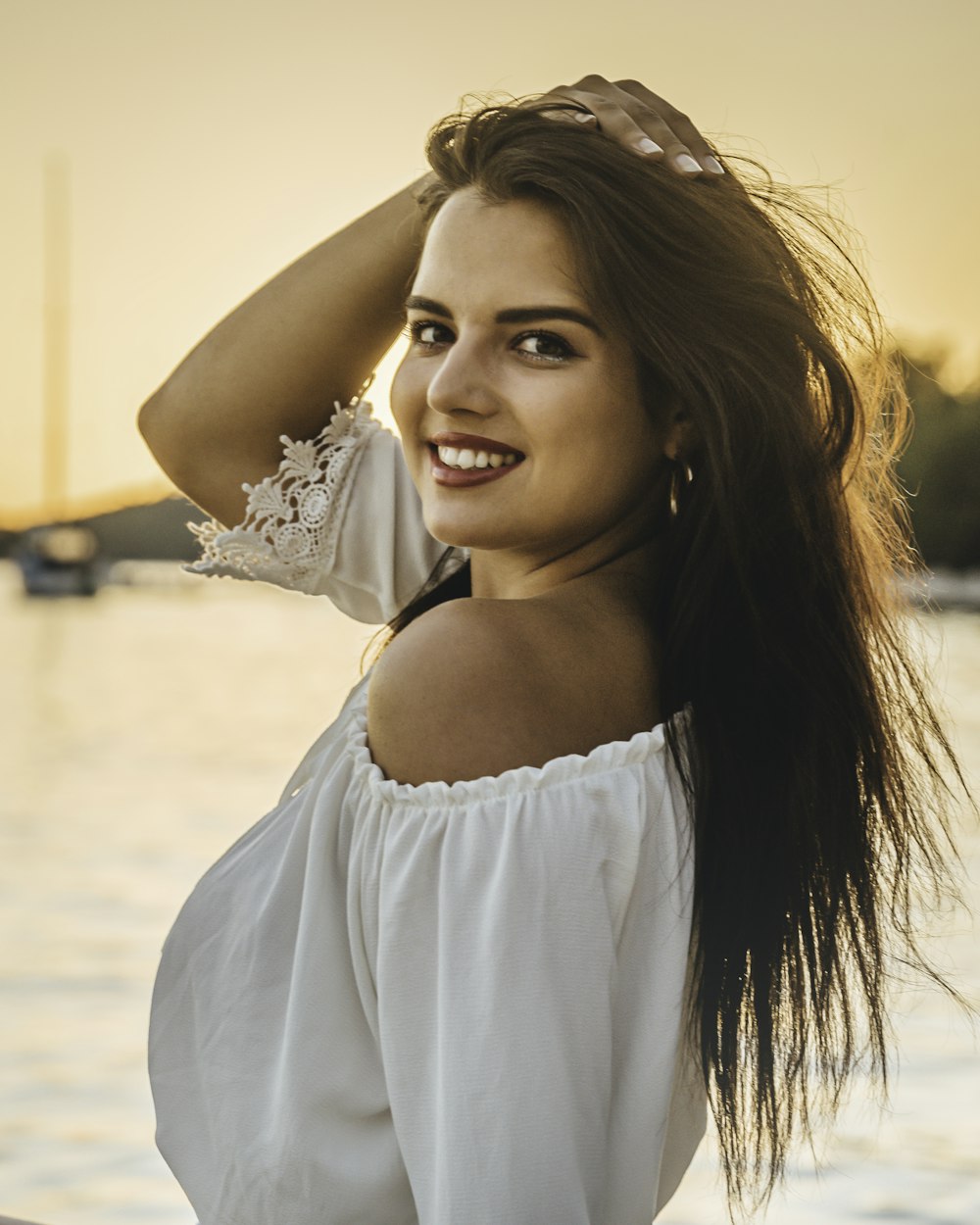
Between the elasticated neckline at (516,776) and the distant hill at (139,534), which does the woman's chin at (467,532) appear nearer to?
the elasticated neckline at (516,776)

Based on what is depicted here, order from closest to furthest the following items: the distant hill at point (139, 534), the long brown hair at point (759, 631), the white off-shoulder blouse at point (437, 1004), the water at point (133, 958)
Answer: the white off-shoulder blouse at point (437, 1004)
the long brown hair at point (759, 631)
the water at point (133, 958)
the distant hill at point (139, 534)

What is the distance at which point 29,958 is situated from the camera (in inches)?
220

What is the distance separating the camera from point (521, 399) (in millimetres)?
1242

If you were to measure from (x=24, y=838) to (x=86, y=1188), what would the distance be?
4.27 metres

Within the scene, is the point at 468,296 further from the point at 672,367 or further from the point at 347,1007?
the point at 347,1007

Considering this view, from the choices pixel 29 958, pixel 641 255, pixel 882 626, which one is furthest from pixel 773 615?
pixel 29 958

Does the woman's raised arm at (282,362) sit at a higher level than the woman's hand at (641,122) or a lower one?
lower

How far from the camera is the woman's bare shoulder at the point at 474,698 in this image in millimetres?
1104

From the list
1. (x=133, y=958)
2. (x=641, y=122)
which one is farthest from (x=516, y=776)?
(x=133, y=958)

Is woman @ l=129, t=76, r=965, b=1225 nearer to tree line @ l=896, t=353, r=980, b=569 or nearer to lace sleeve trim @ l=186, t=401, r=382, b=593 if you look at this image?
lace sleeve trim @ l=186, t=401, r=382, b=593

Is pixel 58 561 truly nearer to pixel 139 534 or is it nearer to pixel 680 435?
pixel 139 534

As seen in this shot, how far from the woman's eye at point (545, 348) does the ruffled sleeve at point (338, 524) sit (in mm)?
455

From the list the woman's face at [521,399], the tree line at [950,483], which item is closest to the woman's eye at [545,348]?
the woman's face at [521,399]

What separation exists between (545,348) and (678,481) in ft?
0.62
